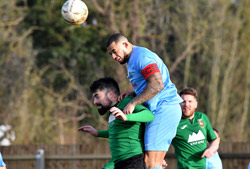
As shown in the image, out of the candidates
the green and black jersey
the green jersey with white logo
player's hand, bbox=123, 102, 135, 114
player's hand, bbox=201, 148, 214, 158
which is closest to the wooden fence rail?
the green jersey with white logo

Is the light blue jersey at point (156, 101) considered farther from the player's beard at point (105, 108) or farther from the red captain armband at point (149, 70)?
the player's beard at point (105, 108)

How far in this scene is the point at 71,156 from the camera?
33.4 ft

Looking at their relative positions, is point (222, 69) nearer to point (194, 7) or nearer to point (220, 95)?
point (220, 95)

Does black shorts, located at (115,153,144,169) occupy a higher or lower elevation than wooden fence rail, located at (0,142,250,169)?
lower

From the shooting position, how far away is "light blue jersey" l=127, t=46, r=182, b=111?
432 centimetres

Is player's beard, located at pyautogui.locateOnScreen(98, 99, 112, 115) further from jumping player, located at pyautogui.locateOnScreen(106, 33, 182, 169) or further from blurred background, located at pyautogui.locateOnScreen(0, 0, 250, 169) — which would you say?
blurred background, located at pyautogui.locateOnScreen(0, 0, 250, 169)

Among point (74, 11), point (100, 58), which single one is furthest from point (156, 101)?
point (100, 58)

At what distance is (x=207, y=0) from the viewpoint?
52.8 ft

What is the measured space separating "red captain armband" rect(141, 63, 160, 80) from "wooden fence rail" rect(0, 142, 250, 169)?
551cm

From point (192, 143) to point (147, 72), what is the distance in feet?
5.76

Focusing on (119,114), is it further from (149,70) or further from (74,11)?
(74,11)

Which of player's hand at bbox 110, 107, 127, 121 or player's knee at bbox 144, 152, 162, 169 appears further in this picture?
player's knee at bbox 144, 152, 162, 169

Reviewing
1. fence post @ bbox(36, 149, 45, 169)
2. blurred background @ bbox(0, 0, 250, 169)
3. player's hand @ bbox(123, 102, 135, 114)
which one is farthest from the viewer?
blurred background @ bbox(0, 0, 250, 169)

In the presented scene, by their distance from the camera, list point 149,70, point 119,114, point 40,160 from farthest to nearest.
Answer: point 40,160 → point 149,70 → point 119,114
